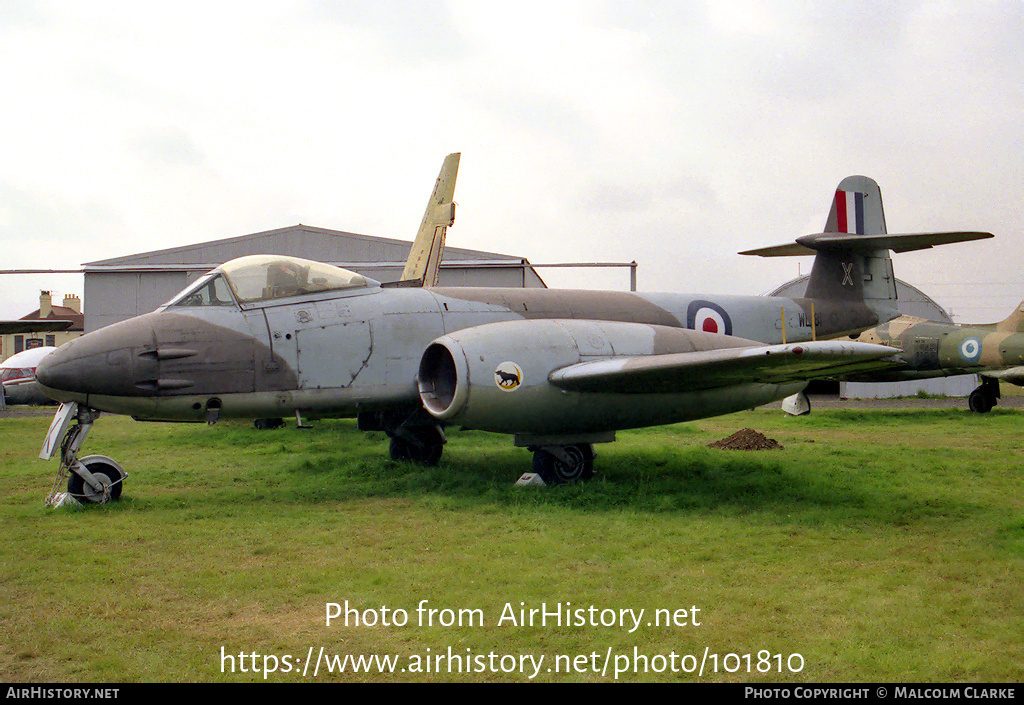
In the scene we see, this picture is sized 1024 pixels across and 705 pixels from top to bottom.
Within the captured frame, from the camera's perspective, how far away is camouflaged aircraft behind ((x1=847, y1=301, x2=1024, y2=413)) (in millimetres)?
18172

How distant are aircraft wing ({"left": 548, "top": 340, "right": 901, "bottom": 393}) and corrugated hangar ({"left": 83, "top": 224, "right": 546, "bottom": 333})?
53.0ft

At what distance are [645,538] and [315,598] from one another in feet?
8.39

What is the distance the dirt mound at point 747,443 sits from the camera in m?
11.7

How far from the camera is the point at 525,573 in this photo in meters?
5.09

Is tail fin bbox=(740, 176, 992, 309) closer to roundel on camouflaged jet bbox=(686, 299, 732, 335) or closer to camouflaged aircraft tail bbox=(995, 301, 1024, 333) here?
roundel on camouflaged jet bbox=(686, 299, 732, 335)

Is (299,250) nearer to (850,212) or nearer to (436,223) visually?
(436,223)

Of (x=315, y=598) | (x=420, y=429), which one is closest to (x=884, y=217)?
(x=420, y=429)

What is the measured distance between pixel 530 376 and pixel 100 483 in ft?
13.9

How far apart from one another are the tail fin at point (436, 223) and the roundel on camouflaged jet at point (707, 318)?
6.87 metres

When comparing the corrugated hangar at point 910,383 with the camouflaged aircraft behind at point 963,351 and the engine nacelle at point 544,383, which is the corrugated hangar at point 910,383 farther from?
the engine nacelle at point 544,383

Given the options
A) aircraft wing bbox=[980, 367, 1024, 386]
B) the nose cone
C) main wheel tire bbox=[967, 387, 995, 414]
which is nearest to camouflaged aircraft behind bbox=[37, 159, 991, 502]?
the nose cone

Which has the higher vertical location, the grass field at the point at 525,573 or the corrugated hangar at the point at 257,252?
the corrugated hangar at the point at 257,252

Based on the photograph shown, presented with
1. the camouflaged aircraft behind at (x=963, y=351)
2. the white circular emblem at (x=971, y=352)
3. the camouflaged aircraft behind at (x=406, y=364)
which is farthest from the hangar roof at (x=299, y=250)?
the camouflaged aircraft behind at (x=406, y=364)

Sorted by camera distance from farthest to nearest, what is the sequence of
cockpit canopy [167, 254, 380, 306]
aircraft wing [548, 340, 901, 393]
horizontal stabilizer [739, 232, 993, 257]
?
horizontal stabilizer [739, 232, 993, 257] < cockpit canopy [167, 254, 380, 306] < aircraft wing [548, 340, 901, 393]
